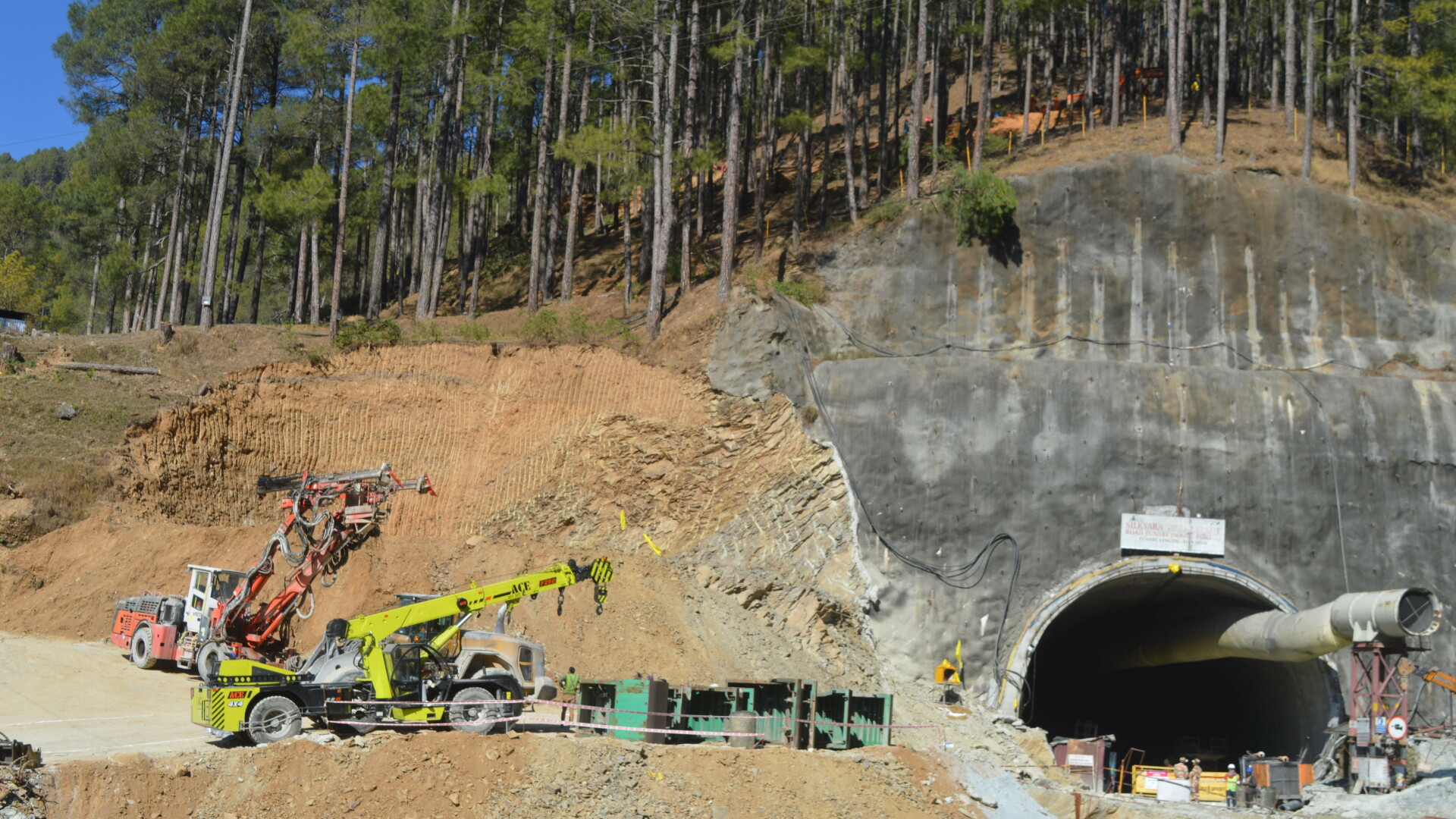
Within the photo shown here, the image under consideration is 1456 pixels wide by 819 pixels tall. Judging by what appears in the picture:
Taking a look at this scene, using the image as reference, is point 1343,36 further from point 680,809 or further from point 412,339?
point 680,809

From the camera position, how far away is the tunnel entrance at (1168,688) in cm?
2842

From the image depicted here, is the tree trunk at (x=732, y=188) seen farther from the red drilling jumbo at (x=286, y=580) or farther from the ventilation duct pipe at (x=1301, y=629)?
the ventilation duct pipe at (x=1301, y=629)

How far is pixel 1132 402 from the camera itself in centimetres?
2867

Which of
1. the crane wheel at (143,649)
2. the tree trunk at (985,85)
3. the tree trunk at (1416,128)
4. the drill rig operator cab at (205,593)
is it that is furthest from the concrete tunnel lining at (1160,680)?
the crane wheel at (143,649)

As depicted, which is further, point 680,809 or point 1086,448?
point 1086,448

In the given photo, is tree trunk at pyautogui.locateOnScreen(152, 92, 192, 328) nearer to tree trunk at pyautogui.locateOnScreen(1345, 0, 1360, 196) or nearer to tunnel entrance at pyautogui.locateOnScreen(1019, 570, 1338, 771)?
tunnel entrance at pyautogui.locateOnScreen(1019, 570, 1338, 771)

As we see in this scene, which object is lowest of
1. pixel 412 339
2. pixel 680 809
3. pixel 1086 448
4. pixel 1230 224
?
pixel 680 809

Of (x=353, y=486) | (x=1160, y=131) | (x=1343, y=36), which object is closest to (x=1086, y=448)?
(x=1160, y=131)

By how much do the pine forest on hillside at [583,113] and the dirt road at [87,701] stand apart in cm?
1478

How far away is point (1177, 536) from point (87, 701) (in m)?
23.4

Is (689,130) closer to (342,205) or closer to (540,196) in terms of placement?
(540,196)

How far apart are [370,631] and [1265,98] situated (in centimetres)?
4417

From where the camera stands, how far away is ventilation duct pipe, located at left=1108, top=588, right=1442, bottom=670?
2248 cm

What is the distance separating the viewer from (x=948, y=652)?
90.2 ft
